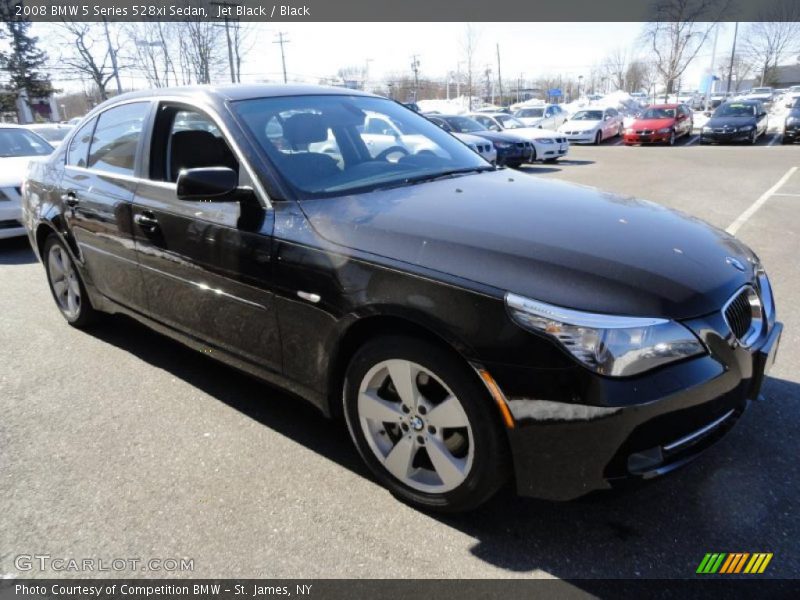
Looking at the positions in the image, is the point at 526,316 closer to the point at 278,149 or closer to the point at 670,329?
the point at 670,329

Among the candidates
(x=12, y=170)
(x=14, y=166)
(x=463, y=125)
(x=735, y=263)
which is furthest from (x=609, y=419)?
(x=463, y=125)

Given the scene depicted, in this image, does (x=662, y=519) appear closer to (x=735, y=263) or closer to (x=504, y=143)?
(x=735, y=263)

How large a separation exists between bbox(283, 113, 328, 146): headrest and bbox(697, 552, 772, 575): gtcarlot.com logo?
2517mm

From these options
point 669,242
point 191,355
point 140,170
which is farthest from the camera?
point 191,355

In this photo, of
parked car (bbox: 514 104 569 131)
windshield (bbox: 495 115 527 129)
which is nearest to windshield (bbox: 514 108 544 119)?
parked car (bbox: 514 104 569 131)

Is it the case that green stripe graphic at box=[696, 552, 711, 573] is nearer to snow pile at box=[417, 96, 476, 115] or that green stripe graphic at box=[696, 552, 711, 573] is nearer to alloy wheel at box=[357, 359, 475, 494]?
alloy wheel at box=[357, 359, 475, 494]

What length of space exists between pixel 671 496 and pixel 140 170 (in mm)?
3204

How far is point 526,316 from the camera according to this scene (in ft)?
6.21

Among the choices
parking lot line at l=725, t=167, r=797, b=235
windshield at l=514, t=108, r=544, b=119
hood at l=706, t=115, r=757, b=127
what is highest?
windshield at l=514, t=108, r=544, b=119

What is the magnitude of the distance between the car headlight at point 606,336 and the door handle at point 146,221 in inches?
85.9

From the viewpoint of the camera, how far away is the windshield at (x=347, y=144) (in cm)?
277

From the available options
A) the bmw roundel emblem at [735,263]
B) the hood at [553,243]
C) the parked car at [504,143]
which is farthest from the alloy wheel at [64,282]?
the parked car at [504,143]

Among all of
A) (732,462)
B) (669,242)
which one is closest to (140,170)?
(669,242)

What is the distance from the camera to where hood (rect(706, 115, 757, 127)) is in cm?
2121
